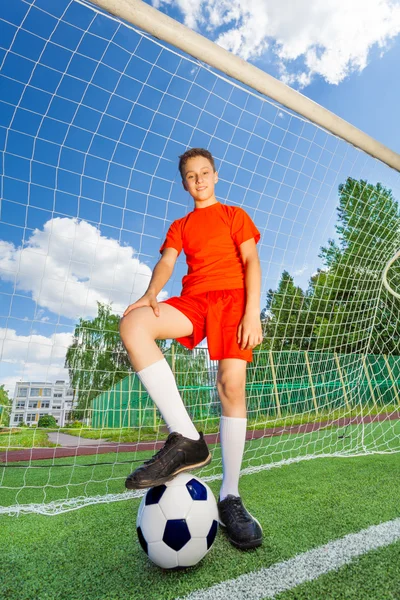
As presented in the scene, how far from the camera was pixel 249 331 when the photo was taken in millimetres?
1954

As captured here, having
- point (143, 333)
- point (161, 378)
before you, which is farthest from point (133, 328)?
point (161, 378)

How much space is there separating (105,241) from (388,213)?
2728 millimetres

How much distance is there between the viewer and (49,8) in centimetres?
251

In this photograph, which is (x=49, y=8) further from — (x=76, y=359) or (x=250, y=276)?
(x=76, y=359)

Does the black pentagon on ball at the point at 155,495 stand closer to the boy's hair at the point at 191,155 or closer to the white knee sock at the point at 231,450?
the white knee sock at the point at 231,450


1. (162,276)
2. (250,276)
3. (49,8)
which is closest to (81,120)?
(49,8)

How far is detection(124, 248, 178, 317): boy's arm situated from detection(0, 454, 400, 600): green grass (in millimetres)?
966

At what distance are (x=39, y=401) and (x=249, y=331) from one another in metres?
2.87

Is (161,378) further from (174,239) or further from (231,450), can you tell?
(174,239)

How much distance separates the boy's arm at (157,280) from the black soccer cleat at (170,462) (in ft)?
1.70

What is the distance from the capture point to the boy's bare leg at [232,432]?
1951mm

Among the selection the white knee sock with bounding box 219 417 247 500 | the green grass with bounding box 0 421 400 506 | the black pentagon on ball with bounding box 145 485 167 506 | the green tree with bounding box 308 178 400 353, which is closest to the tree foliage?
the green tree with bounding box 308 178 400 353

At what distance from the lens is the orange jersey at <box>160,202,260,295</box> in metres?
2.12

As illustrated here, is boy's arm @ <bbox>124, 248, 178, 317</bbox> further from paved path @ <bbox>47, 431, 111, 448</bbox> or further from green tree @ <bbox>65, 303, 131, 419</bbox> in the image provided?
paved path @ <bbox>47, 431, 111, 448</bbox>
